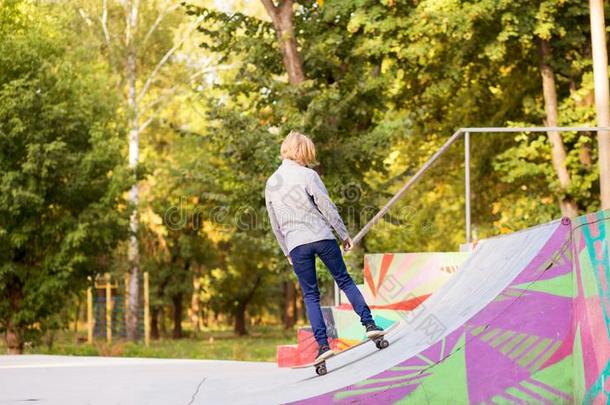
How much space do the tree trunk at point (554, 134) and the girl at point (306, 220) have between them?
44.6 ft

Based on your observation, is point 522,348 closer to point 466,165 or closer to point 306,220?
point 306,220

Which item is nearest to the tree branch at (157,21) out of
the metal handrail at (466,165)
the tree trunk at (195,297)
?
the tree trunk at (195,297)

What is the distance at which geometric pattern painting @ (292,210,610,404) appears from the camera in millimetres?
5086

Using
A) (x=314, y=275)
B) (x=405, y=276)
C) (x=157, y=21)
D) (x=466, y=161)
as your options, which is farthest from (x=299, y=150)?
(x=157, y=21)

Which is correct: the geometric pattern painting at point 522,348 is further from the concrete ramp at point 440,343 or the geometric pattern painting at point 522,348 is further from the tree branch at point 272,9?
the tree branch at point 272,9

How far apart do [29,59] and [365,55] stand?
7.08m

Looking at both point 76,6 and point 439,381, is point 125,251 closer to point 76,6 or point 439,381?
point 76,6

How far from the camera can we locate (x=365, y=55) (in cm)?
1972

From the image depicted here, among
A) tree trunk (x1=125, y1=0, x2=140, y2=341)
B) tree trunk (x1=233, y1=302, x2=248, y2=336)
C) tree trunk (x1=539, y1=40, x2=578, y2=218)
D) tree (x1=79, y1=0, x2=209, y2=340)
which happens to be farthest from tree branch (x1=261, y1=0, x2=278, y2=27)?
tree trunk (x1=233, y1=302, x2=248, y2=336)

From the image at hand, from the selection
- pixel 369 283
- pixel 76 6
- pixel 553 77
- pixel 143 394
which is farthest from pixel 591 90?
pixel 76 6

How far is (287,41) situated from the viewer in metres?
18.7

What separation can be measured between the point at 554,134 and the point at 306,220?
13801mm

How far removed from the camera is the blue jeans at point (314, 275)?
6.62 meters

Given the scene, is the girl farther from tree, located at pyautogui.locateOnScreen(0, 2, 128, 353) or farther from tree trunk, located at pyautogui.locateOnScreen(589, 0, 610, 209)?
tree, located at pyautogui.locateOnScreen(0, 2, 128, 353)
